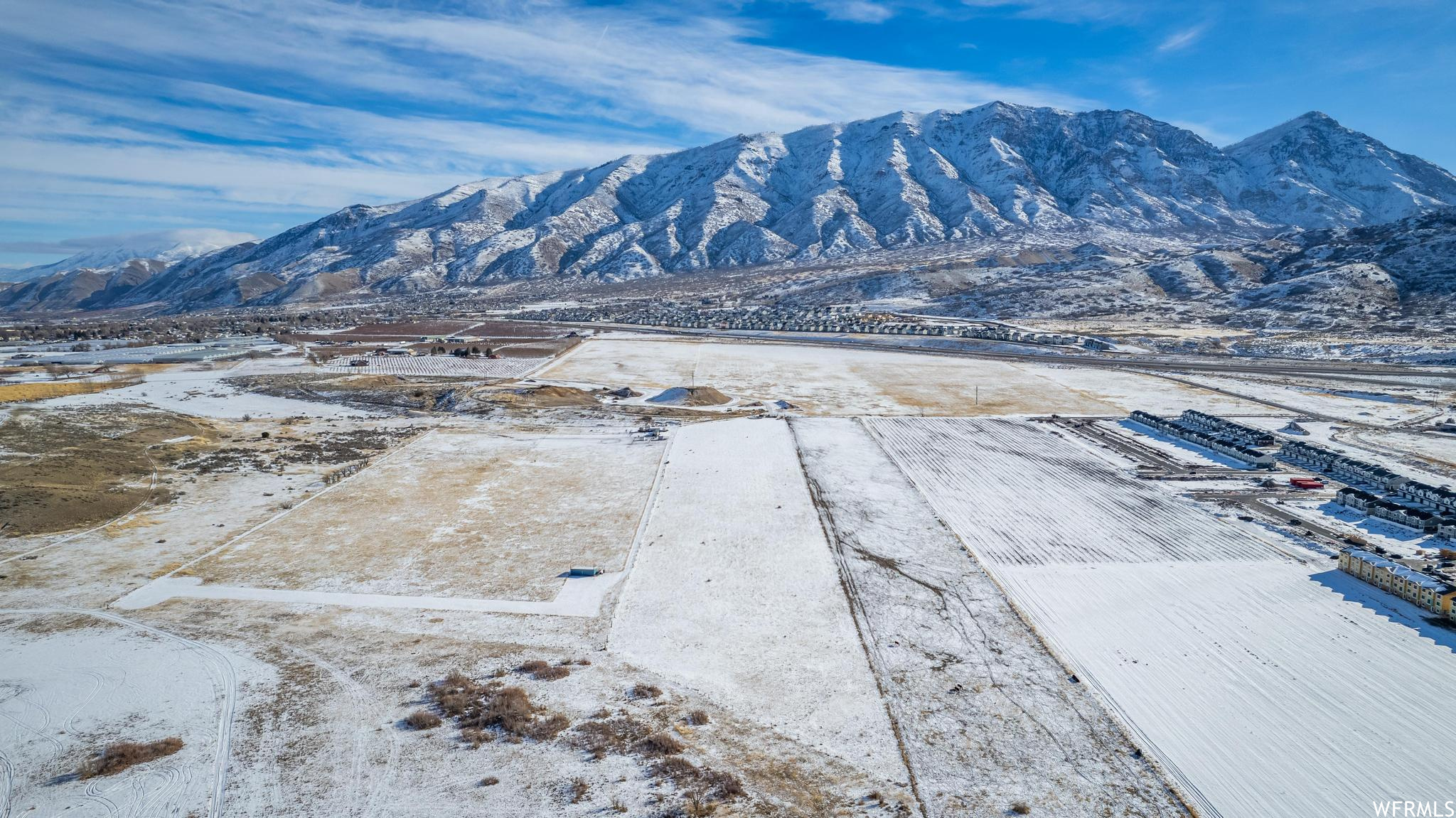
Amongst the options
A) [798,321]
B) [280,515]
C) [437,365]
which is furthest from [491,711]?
[798,321]

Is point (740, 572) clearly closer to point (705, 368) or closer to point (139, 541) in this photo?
point (139, 541)

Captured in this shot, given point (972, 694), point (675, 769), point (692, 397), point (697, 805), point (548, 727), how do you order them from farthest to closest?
point (692, 397)
point (972, 694)
point (548, 727)
point (675, 769)
point (697, 805)

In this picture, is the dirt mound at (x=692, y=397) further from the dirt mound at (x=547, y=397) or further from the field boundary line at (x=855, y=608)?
the field boundary line at (x=855, y=608)

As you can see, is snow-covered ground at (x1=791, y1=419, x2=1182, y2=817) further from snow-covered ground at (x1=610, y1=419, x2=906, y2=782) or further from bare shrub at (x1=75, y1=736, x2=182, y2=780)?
bare shrub at (x1=75, y1=736, x2=182, y2=780)

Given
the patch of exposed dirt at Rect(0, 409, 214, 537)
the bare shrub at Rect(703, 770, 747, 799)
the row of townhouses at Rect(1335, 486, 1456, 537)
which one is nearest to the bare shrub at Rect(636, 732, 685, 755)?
the bare shrub at Rect(703, 770, 747, 799)

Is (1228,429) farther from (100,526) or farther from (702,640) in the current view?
(100,526)
